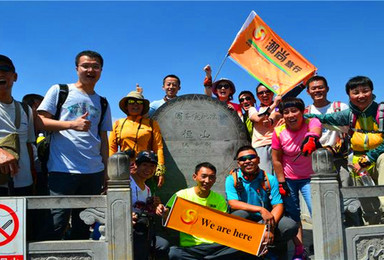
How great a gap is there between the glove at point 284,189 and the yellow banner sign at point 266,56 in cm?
250

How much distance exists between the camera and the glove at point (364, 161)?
438 centimetres

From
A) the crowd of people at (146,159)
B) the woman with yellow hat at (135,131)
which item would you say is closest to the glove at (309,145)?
the crowd of people at (146,159)

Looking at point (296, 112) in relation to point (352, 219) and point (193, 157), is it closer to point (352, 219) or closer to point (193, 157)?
point (352, 219)

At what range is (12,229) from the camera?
3.31 metres

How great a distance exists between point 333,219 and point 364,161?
Result: 51.1 inches

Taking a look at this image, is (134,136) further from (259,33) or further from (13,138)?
(259,33)

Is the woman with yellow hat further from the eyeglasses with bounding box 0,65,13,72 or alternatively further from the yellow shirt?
the eyeglasses with bounding box 0,65,13,72

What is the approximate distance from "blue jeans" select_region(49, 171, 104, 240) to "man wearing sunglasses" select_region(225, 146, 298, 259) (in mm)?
1662

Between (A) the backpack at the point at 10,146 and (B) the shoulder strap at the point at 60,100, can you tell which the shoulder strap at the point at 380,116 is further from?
(A) the backpack at the point at 10,146

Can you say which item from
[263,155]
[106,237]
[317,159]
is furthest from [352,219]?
[106,237]

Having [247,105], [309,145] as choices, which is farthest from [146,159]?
[247,105]

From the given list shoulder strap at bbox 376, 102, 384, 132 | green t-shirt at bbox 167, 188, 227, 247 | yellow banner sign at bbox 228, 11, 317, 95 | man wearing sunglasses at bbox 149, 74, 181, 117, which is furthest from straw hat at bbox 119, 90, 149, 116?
shoulder strap at bbox 376, 102, 384, 132

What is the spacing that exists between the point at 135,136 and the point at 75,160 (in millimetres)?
1265

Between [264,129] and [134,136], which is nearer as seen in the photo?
[134,136]
